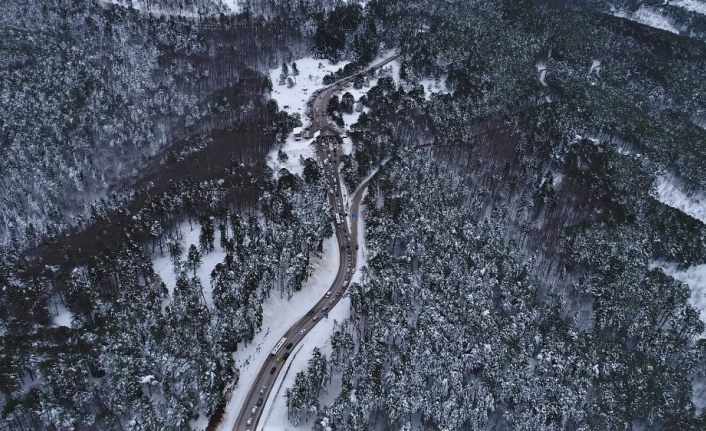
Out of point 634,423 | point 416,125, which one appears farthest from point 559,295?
point 416,125

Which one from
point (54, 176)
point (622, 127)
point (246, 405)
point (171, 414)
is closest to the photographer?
point (171, 414)

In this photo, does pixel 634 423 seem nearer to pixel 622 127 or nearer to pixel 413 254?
pixel 413 254

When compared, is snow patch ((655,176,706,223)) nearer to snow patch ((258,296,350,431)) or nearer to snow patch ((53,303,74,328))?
snow patch ((258,296,350,431))

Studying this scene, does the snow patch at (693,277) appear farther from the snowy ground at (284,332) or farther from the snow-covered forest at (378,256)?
the snowy ground at (284,332)

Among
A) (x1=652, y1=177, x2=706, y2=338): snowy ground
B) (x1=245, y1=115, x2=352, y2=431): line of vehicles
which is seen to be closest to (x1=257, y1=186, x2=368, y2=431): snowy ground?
(x1=245, y1=115, x2=352, y2=431): line of vehicles

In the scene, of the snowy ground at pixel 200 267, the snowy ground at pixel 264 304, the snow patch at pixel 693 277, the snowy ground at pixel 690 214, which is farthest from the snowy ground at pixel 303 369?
the snowy ground at pixel 690 214
